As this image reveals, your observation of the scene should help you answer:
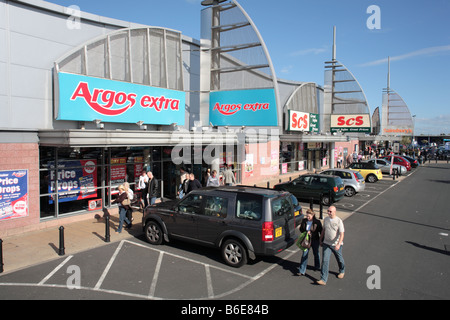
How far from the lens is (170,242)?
9375 millimetres

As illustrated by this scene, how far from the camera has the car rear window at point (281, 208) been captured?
739 cm

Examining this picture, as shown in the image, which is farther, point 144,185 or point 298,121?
point 298,121

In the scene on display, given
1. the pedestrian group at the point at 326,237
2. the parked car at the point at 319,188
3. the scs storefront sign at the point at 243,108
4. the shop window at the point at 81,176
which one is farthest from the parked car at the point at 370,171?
the pedestrian group at the point at 326,237

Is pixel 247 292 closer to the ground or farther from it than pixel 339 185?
closer to the ground

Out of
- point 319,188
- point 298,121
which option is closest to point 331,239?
point 319,188

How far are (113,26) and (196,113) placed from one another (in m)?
5.45

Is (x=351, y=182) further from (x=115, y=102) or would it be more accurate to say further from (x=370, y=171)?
(x=115, y=102)

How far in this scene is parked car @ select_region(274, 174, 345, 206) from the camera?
14733 millimetres

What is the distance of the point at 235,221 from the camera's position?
7.51 meters

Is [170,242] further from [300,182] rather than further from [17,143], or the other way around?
[300,182]

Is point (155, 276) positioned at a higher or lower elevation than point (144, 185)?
lower

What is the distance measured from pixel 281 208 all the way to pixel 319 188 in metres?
7.87

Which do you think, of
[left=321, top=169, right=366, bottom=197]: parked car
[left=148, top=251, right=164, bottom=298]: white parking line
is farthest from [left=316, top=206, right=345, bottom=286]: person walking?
[left=321, top=169, right=366, bottom=197]: parked car
